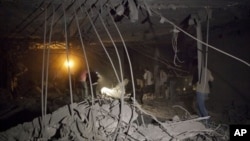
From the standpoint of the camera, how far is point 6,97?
1666cm

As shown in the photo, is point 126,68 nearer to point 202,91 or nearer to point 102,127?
point 202,91

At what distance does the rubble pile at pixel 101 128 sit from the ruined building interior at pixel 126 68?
0.02m

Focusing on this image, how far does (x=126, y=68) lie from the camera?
2186cm

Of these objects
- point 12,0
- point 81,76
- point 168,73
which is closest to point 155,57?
point 168,73

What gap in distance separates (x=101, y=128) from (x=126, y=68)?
51.2 feet

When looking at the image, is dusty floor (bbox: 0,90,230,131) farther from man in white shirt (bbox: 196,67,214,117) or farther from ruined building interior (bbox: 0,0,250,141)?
man in white shirt (bbox: 196,67,214,117)

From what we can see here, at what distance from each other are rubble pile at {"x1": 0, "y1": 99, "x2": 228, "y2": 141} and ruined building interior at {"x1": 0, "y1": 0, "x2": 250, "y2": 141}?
2 centimetres

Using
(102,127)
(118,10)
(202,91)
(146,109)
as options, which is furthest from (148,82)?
(102,127)

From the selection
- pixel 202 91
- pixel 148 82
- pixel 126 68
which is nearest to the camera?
pixel 202 91

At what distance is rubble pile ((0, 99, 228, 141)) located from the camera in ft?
20.1

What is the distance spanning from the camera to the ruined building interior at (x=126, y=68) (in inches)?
256

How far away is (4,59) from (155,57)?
1012 centimetres

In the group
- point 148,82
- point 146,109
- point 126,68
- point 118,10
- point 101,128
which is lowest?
point 146,109

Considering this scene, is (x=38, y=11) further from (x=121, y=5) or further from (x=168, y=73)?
(x=168, y=73)
